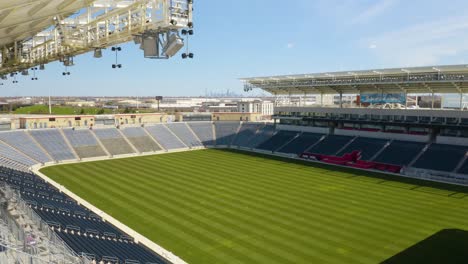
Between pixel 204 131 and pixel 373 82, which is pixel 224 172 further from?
pixel 204 131

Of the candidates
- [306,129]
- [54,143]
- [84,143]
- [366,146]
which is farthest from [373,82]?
[54,143]

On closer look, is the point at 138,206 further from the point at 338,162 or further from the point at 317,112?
the point at 317,112

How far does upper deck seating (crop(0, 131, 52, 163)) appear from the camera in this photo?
48.6 meters

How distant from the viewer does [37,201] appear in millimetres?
23266

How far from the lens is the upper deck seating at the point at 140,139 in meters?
59.0

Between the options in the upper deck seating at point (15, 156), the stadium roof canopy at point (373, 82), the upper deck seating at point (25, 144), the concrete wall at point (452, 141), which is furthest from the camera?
the upper deck seating at point (25, 144)

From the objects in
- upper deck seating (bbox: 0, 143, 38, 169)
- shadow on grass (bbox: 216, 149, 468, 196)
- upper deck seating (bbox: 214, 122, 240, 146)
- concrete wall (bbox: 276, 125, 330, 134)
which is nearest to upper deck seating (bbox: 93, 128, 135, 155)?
upper deck seating (bbox: 0, 143, 38, 169)

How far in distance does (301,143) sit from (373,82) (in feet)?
47.3

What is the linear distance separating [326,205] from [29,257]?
72.6 ft

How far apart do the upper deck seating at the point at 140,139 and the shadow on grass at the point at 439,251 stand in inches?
1776

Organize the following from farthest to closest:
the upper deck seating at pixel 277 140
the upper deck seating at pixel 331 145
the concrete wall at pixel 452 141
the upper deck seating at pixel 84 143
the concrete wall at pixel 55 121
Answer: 1. the upper deck seating at pixel 277 140
2. the concrete wall at pixel 55 121
3. the upper deck seating at pixel 84 143
4. the upper deck seating at pixel 331 145
5. the concrete wall at pixel 452 141

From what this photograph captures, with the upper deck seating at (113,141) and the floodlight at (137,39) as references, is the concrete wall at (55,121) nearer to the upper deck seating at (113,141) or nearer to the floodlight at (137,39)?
the upper deck seating at (113,141)

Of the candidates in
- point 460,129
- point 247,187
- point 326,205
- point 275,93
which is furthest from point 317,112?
point 326,205

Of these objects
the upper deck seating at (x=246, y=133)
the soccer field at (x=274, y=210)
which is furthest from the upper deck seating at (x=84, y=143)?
the upper deck seating at (x=246, y=133)
